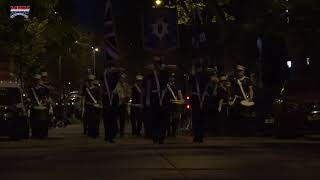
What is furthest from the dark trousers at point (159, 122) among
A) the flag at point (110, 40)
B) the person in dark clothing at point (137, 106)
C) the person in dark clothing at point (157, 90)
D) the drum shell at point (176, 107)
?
the person in dark clothing at point (137, 106)

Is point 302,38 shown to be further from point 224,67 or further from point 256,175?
point 256,175

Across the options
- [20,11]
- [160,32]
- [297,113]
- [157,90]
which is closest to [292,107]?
[297,113]

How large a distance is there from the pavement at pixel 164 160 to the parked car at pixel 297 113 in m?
1.79

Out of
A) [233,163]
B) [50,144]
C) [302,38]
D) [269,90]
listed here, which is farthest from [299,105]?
[233,163]

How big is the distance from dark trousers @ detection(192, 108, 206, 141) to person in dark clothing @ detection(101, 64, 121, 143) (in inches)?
83.5

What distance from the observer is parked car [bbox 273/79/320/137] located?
76.0 ft

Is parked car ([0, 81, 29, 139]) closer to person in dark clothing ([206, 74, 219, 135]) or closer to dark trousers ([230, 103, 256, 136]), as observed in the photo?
person in dark clothing ([206, 74, 219, 135])

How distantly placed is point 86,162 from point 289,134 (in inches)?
354

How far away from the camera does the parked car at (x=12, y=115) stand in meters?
23.8

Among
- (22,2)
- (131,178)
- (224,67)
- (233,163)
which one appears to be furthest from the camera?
(22,2)

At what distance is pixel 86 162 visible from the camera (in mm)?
15719

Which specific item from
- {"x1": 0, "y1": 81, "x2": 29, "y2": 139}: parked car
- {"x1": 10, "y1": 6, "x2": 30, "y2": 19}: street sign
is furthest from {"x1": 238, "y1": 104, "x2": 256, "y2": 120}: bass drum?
{"x1": 10, "y1": 6, "x2": 30, "y2": 19}: street sign

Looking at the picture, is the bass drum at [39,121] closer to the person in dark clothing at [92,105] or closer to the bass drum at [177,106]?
the person in dark clothing at [92,105]

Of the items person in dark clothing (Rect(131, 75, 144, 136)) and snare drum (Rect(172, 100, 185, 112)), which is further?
person in dark clothing (Rect(131, 75, 144, 136))
